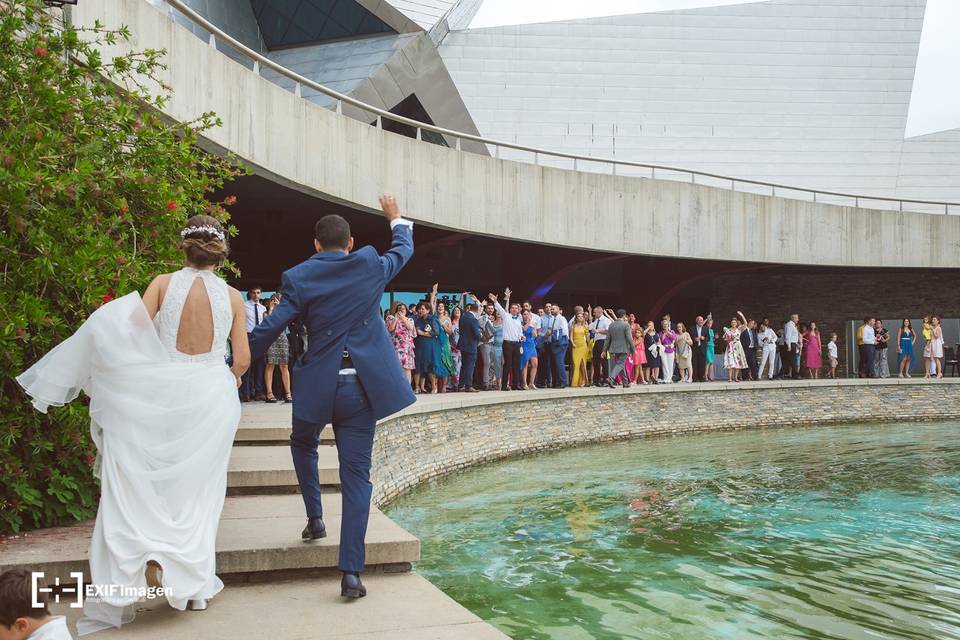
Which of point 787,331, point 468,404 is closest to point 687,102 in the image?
point 787,331

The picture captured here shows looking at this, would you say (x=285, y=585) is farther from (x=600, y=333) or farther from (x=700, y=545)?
(x=600, y=333)

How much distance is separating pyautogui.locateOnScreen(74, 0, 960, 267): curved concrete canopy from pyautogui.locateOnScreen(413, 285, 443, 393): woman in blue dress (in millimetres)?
1992

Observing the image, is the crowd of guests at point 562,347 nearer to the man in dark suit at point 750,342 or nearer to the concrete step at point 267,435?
the man in dark suit at point 750,342

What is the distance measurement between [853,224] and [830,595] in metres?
19.5

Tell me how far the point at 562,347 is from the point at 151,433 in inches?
547

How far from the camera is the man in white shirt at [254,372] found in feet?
40.6

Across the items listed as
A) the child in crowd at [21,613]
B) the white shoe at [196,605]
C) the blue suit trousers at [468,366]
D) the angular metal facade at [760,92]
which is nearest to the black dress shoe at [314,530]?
the white shoe at [196,605]

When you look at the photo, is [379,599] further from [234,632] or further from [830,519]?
[830,519]

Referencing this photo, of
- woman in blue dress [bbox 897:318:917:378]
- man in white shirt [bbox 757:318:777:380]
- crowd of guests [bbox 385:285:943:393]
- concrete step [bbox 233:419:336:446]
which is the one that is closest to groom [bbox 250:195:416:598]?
concrete step [bbox 233:419:336:446]

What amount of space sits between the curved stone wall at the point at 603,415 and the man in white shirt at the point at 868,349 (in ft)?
7.81

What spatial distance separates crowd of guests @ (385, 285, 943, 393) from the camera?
14867 mm

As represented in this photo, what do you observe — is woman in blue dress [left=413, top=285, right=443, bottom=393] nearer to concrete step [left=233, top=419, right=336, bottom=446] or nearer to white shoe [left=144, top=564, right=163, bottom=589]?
concrete step [left=233, top=419, right=336, bottom=446]

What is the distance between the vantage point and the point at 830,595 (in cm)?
600

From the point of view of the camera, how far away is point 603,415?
16.2 meters
